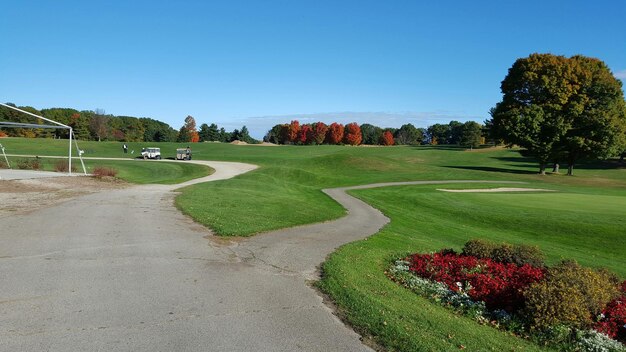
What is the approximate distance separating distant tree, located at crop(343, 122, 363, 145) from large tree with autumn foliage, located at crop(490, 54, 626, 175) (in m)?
115

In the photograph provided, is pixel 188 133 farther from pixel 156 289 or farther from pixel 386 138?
pixel 156 289

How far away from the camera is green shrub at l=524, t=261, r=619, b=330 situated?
6637 millimetres

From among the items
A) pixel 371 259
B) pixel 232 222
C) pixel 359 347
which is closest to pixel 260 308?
pixel 359 347

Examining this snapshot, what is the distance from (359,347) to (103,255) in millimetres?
6589

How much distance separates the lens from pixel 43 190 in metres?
21.2

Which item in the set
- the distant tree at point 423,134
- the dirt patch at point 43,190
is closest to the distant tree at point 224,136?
the distant tree at point 423,134

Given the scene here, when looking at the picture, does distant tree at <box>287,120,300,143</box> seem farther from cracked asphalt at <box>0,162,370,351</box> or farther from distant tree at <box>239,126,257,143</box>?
cracked asphalt at <box>0,162,370,351</box>

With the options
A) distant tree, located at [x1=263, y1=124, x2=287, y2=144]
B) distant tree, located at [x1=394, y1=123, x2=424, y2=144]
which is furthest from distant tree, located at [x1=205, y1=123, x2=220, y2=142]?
distant tree, located at [x1=394, y1=123, x2=424, y2=144]

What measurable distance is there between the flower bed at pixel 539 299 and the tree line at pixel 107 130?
A: 5089 inches

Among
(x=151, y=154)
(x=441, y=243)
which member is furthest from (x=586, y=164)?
(x=441, y=243)

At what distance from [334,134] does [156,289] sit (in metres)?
163

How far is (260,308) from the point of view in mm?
6859

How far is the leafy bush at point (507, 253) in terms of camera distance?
10.4m

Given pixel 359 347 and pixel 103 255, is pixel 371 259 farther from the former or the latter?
pixel 103 255
